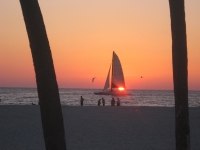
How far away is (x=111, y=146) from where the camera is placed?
14.0 m

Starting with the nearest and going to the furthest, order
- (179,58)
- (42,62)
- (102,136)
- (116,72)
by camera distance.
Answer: (42,62) < (179,58) < (102,136) < (116,72)

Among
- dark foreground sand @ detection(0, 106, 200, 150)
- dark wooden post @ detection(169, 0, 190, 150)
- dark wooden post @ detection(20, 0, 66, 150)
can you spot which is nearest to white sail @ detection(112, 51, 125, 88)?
dark foreground sand @ detection(0, 106, 200, 150)

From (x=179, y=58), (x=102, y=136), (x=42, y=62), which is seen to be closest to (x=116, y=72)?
(x=102, y=136)

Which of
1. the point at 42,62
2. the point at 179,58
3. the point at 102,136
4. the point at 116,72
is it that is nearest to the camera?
the point at 42,62

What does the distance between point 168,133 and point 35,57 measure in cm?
1395

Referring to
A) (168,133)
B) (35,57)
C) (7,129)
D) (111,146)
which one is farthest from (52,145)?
(7,129)

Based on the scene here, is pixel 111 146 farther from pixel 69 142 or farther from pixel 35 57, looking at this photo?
pixel 35 57

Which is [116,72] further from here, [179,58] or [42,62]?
[42,62]

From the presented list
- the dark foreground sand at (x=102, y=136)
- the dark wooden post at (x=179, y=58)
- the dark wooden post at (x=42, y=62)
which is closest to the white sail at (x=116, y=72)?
the dark foreground sand at (x=102, y=136)

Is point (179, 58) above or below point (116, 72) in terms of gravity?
above

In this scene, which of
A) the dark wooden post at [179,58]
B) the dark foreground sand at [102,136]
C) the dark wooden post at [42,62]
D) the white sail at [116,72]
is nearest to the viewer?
the dark wooden post at [42,62]

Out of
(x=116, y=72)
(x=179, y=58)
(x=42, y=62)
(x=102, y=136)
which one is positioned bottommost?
(x=116, y=72)

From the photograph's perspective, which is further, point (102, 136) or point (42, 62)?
point (102, 136)

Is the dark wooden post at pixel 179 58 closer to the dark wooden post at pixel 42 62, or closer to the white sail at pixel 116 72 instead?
the dark wooden post at pixel 42 62
